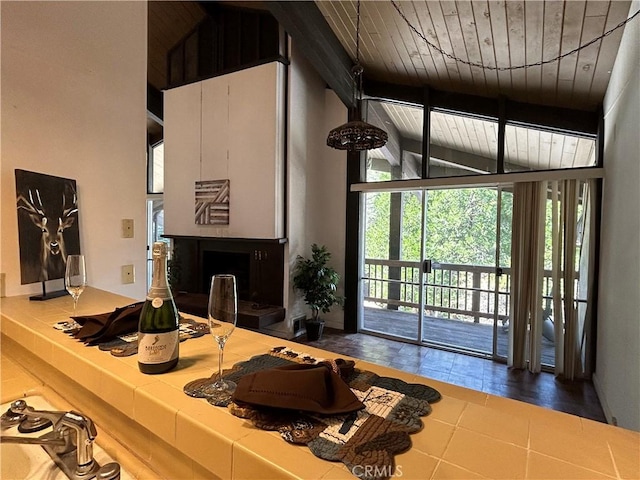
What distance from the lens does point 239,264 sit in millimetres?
4621

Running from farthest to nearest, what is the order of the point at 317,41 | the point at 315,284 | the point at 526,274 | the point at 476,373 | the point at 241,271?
1. the point at 241,271
2. the point at 315,284
3. the point at 526,274
4. the point at 476,373
5. the point at 317,41

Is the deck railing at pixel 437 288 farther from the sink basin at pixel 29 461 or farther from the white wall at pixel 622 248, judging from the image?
the sink basin at pixel 29 461

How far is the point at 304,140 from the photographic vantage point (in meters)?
4.41

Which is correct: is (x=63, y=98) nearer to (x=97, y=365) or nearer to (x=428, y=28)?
(x=97, y=365)

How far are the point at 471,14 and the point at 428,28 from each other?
1.33 ft

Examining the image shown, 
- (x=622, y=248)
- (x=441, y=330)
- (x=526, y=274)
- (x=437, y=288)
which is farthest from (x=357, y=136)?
(x=441, y=330)

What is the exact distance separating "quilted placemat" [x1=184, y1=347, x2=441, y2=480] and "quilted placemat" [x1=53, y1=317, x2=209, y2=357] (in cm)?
29

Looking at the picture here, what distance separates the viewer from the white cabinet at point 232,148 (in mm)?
4023

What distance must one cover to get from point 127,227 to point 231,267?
8.62ft

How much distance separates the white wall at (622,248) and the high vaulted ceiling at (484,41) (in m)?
0.21

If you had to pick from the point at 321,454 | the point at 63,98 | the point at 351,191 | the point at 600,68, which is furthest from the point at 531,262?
the point at 63,98

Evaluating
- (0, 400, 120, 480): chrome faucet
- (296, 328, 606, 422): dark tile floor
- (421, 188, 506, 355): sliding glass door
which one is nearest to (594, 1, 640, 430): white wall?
(296, 328, 606, 422): dark tile floor

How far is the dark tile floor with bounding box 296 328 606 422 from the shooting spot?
2.93m

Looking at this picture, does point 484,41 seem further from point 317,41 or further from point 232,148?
point 232,148
